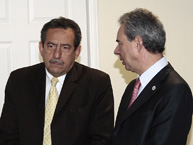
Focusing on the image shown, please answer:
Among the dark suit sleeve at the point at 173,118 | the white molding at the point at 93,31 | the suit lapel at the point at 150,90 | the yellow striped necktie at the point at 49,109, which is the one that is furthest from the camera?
the white molding at the point at 93,31

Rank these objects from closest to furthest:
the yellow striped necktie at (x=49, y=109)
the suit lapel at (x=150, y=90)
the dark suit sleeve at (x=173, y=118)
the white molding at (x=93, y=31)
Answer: the dark suit sleeve at (x=173, y=118) → the suit lapel at (x=150, y=90) → the yellow striped necktie at (x=49, y=109) → the white molding at (x=93, y=31)

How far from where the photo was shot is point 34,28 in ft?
9.62

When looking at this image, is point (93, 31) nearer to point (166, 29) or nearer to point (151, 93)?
point (166, 29)

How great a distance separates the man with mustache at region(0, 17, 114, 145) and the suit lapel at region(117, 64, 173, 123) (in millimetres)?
528

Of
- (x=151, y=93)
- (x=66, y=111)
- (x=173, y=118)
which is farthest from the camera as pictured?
Answer: (x=66, y=111)

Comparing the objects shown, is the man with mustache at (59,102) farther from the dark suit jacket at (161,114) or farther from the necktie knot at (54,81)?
the dark suit jacket at (161,114)

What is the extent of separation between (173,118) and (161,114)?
0.06 meters

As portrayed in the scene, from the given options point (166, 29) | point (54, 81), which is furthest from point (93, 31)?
point (54, 81)

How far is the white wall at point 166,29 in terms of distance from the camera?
2.93 metres

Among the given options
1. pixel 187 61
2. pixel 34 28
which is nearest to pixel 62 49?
pixel 34 28

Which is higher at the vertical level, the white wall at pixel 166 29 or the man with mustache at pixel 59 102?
the white wall at pixel 166 29

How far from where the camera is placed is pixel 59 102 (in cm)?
215

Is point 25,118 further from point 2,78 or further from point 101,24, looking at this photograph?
point 101,24

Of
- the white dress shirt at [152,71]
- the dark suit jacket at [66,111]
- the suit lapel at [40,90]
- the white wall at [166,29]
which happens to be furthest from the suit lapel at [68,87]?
the white wall at [166,29]
